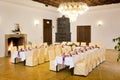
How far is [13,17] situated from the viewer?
9.64 meters

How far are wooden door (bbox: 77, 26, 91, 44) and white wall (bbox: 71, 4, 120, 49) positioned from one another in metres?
0.35

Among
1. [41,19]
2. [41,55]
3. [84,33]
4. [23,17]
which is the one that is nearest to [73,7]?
[41,55]

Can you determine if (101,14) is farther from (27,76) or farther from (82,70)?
(27,76)

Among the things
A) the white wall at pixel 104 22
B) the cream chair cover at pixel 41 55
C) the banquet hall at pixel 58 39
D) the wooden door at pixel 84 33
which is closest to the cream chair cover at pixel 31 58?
the banquet hall at pixel 58 39

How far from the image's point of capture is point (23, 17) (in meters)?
10.4

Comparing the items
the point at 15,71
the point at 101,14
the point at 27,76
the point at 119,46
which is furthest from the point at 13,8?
the point at 119,46

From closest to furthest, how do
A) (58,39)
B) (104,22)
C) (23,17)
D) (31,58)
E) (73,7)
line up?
(31,58) < (73,7) < (23,17) < (104,22) < (58,39)

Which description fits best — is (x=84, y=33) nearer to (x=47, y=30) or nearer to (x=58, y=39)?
(x=58, y=39)

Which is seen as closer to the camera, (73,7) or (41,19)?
(73,7)

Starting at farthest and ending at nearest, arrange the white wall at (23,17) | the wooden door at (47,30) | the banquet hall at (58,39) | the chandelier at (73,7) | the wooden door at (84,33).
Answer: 1. the wooden door at (84,33)
2. the wooden door at (47,30)
3. the white wall at (23,17)
4. the chandelier at (73,7)
5. the banquet hall at (58,39)

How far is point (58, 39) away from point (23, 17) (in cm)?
473

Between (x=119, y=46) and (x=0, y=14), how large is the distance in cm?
774

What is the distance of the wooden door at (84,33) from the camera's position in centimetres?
1342

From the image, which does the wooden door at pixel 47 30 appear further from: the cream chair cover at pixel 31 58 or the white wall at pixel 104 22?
the cream chair cover at pixel 31 58
